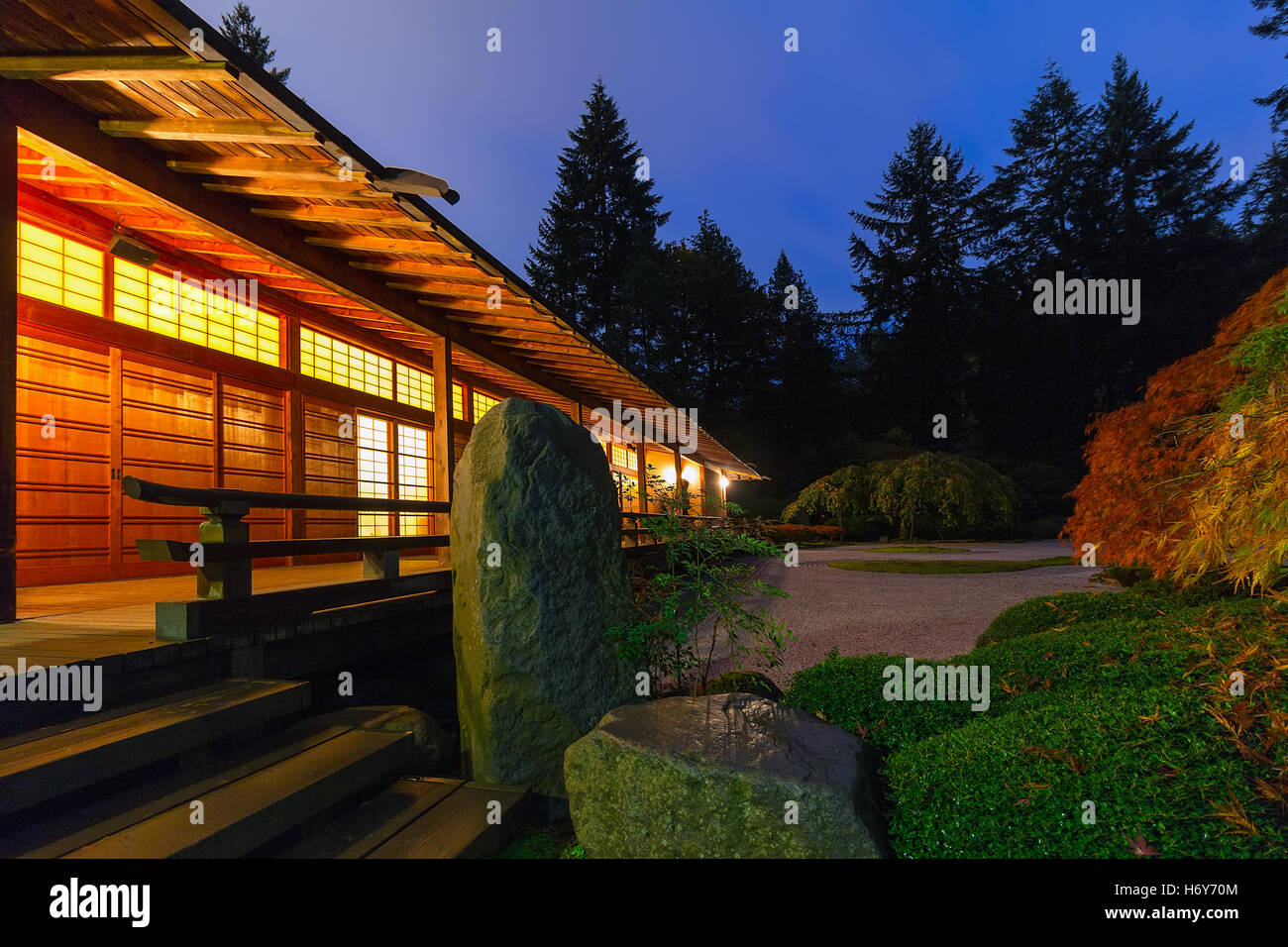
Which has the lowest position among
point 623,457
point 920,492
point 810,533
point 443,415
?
point 810,533

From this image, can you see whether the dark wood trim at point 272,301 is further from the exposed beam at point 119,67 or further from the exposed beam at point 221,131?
the exposed beam at point 119,67

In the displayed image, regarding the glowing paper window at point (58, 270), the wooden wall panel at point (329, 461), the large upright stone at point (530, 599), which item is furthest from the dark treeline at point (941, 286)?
the large upright stone at point (530, 599)

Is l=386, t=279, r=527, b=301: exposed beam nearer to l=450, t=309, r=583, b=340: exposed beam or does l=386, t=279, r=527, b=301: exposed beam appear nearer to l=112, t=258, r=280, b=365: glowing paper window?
l=450, t=309, r=583, b=340: exposed beam

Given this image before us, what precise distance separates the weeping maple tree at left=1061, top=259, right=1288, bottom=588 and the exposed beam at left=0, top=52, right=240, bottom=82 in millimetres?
5026

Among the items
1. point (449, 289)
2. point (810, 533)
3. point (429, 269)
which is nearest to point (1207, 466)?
point (429, 269)

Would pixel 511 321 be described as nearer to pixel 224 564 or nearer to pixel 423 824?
pixel 224 564

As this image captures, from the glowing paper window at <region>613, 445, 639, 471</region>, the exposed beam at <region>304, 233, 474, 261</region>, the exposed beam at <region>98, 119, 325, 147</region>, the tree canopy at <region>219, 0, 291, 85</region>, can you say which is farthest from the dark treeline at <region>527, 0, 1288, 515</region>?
the exposed beam at <region>98, 119, 325, 147</region>

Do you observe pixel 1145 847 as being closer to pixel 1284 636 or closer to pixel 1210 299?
pixel 1284 636

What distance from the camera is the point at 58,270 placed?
16.6ft

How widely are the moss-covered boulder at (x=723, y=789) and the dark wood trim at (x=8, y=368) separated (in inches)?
129

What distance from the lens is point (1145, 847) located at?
5.99 ft

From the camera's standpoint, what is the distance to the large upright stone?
3287mm

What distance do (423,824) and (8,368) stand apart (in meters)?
3.40
